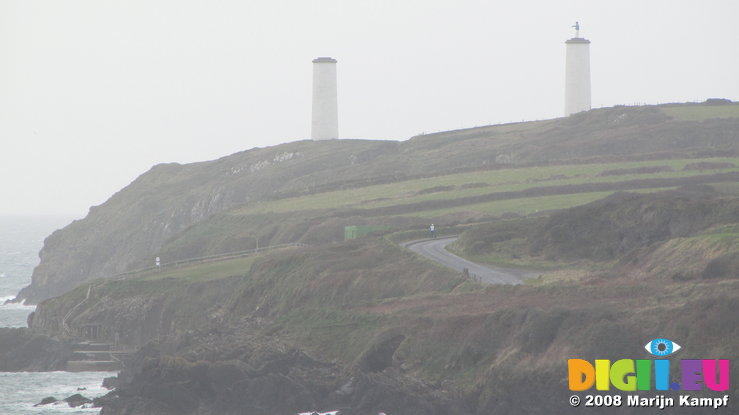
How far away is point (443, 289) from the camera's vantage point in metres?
49.7

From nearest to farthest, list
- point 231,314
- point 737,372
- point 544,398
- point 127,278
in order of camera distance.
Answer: point 737,372 < point 544,398 < point 231,314 < point 127,278

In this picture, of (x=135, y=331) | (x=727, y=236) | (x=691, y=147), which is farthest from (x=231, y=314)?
(x=691, y=147)

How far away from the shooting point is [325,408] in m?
41.1

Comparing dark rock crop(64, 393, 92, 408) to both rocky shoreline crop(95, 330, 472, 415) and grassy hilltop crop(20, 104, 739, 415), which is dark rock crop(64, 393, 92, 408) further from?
grassy hilltop crop(20, 104, 739, 415)

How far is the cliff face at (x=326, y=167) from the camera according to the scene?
3922 inches

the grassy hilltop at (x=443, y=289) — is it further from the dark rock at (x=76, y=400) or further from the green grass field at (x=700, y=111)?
the dark rock at (x=76, y=400)

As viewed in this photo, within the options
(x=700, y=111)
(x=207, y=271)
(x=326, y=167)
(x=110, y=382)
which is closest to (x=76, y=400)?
(x=110, y=382)

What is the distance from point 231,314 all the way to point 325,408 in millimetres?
17282

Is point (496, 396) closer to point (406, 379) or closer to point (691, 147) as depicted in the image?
point (406, 379)

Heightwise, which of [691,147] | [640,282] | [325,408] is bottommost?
[325,408]

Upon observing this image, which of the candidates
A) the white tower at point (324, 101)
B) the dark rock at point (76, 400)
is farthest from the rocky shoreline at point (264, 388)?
the white tower at point (324, 101)

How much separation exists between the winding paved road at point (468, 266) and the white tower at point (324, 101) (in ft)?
201

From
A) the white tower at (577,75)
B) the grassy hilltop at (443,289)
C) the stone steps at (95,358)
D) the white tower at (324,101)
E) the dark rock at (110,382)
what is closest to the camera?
the grassy hilltop at (443,289)

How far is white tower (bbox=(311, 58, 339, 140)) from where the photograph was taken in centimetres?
12362
